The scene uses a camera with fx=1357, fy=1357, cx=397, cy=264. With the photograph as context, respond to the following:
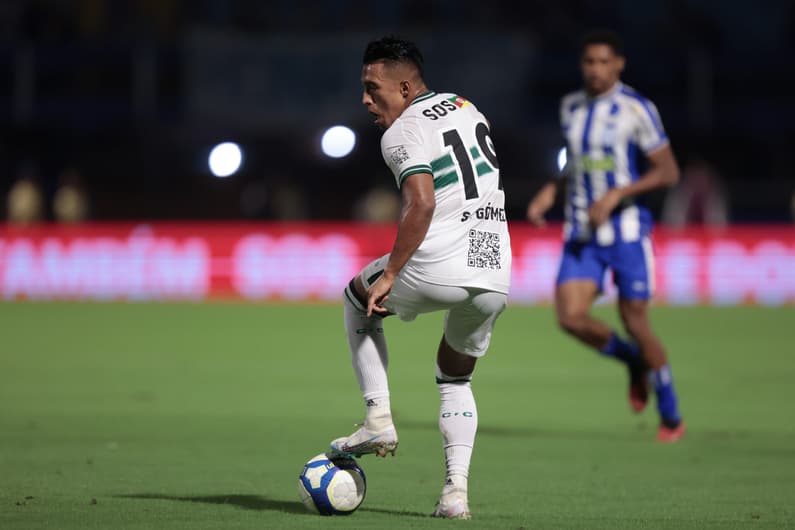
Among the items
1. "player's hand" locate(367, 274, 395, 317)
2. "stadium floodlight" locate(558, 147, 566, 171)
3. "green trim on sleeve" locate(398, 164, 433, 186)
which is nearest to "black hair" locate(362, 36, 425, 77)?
"green trim on sleeve" locate(398, 164, 433, 186)

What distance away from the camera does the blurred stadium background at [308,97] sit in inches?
1040

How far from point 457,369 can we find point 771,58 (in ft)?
76.3

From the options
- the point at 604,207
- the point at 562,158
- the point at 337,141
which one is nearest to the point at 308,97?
the point at 604,207

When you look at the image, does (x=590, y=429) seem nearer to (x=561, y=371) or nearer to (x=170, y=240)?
(x=561, y=371)

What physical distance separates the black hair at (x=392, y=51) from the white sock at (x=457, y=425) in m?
1.34

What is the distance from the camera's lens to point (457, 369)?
566 centimetres

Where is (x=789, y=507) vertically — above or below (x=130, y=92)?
below

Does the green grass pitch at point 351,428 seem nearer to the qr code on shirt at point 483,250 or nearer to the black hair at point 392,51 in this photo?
the qr code on shirt at point 483,250

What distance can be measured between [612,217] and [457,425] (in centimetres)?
318

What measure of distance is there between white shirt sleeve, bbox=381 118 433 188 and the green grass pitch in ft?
4.47

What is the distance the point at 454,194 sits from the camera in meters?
5.34

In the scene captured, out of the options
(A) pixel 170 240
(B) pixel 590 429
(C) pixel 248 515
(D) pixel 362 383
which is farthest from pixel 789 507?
(A) pixel 170 240

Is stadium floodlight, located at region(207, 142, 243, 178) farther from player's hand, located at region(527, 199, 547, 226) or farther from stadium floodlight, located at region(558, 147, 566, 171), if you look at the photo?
player's hand, located at region(527, 199, 547, 226)

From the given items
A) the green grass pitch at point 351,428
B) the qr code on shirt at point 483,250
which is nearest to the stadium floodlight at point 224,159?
the qr code on shirt at point 483,250
